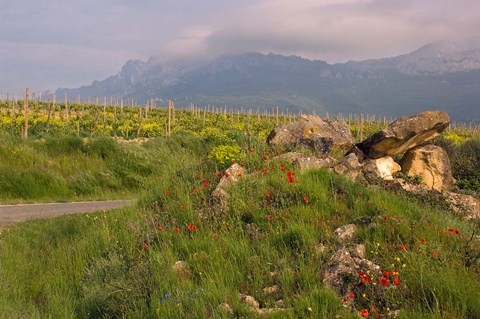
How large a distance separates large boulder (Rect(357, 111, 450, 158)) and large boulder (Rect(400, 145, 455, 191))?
0.48 meters

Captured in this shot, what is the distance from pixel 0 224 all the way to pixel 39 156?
6557 millimetres

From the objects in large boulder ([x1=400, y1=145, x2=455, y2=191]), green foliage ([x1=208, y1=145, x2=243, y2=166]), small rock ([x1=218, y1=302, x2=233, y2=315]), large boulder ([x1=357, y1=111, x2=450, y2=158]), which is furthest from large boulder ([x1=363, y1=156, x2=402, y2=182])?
small rock ([x1=218, y1=302, x2=233, y2=315])

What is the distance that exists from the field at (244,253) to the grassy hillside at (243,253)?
22 mm

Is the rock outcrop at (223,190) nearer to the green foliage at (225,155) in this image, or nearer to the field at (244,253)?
the field at (244,253)

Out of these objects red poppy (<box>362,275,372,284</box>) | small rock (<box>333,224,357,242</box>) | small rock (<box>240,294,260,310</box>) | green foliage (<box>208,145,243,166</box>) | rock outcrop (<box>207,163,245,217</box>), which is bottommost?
small rock (<box>240,294,260,310</box>)

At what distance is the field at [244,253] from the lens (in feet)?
16.3

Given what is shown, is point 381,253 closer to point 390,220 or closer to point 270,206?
point 390,220

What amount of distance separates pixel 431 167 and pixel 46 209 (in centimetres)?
1066

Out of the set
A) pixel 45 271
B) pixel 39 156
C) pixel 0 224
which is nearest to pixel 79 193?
pixel 39 156

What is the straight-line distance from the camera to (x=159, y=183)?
31.2 feet

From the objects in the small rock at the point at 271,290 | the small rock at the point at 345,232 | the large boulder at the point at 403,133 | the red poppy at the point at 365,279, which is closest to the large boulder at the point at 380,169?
the large boulder at the point at 403,133

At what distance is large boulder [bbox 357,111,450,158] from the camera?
12.1m

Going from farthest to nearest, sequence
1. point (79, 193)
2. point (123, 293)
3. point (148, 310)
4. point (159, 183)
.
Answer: point (79, 193) < point (159, 183) < point (123, 293) < point (148, 310)

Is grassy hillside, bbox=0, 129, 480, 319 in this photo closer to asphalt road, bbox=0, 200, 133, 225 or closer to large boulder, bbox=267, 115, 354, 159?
asphalt road, bbox=0, 200, 133, 225
